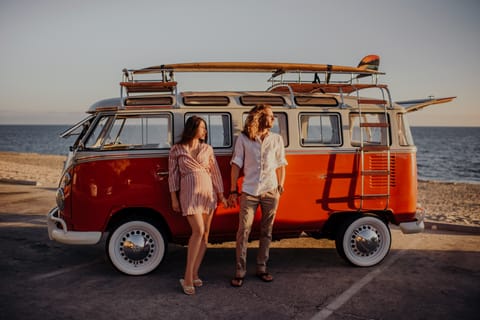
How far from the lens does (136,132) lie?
6.22 meters

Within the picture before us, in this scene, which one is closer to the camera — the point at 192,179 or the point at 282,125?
the point at 192,179

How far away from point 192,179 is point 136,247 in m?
1.43

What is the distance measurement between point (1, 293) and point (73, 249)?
2.15 m

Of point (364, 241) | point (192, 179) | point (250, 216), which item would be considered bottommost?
point (364, 241)

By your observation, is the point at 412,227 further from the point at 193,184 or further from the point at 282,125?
the point at 193,184

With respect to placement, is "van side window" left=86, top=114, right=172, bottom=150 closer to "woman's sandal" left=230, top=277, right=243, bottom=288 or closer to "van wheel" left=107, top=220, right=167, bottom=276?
"van wheel" left=107, top=220, right=167, bottom=276

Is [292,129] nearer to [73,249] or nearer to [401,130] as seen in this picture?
[401,130]

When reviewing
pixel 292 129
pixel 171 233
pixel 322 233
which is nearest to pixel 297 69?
pixel 292 129

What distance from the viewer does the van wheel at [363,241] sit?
6715 mm

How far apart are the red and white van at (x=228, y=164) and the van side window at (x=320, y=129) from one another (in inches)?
0.7

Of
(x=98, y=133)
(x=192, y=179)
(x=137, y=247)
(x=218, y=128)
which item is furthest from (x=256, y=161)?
(x=98, y=133)

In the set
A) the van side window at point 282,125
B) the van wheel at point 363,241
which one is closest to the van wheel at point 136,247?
the van side window at point 282,125

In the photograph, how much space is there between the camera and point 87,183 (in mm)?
5996

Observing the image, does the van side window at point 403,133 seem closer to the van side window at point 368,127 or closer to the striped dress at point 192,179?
the van side window at point 368,127
